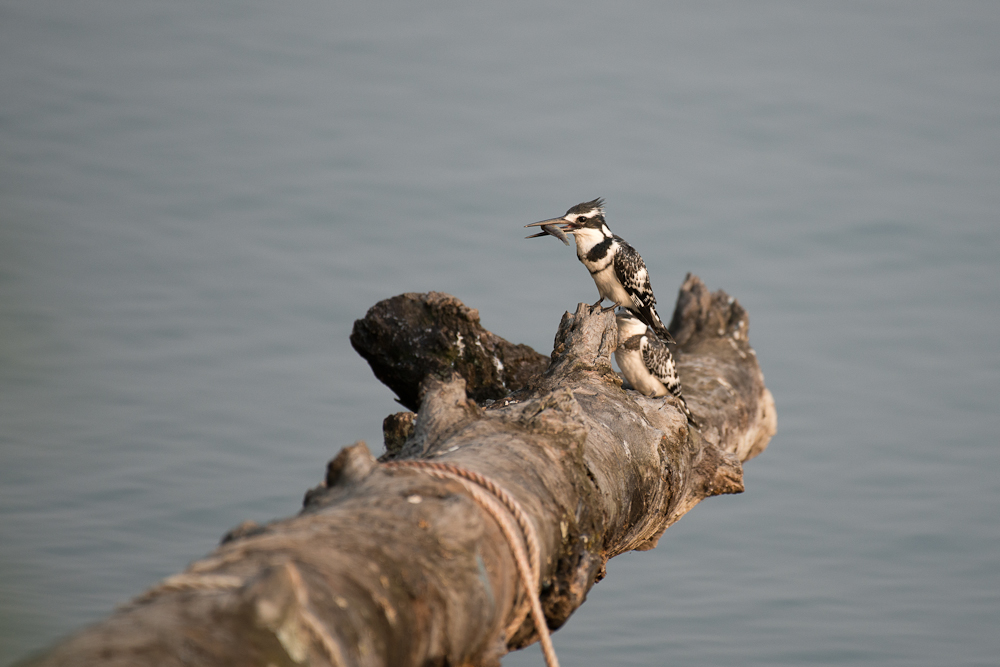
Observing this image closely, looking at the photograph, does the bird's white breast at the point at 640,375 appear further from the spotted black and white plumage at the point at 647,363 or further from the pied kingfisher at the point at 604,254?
the pied kingfisher at the point at 604,254

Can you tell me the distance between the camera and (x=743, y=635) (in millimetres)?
5633

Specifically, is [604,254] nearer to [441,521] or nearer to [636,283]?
[636,283]

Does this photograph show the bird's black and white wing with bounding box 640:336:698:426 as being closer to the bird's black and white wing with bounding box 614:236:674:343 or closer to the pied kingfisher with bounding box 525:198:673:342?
the bird's black and white wing with bounding box 614:236:674:343

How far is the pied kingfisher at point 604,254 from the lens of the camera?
5.17 meters

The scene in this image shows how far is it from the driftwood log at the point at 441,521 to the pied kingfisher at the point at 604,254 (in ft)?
1.97

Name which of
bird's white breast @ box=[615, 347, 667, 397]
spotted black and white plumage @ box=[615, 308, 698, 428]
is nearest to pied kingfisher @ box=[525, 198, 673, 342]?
spotted black and white plumage @ box=[615, 308, 698, 428]

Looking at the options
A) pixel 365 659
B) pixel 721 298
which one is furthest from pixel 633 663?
pixel 365 659

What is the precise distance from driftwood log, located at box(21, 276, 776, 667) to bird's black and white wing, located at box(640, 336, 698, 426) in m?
0.25

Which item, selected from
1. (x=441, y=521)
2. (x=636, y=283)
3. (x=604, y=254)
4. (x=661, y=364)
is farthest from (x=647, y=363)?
(x=441, y=521)

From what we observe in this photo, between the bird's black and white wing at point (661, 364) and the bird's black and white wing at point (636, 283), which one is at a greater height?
the bird's black and white wing at point (636, 283)

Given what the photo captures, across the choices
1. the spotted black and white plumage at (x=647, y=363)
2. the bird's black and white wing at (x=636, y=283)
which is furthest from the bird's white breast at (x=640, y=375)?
the bird's black and white wing at (x=636, y=283)

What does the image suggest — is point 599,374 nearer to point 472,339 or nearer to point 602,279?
point 472,339

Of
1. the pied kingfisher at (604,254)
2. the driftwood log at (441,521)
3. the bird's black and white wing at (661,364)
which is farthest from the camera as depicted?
the bird's black and white wing at (661,364)

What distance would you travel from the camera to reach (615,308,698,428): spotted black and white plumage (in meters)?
5.41
